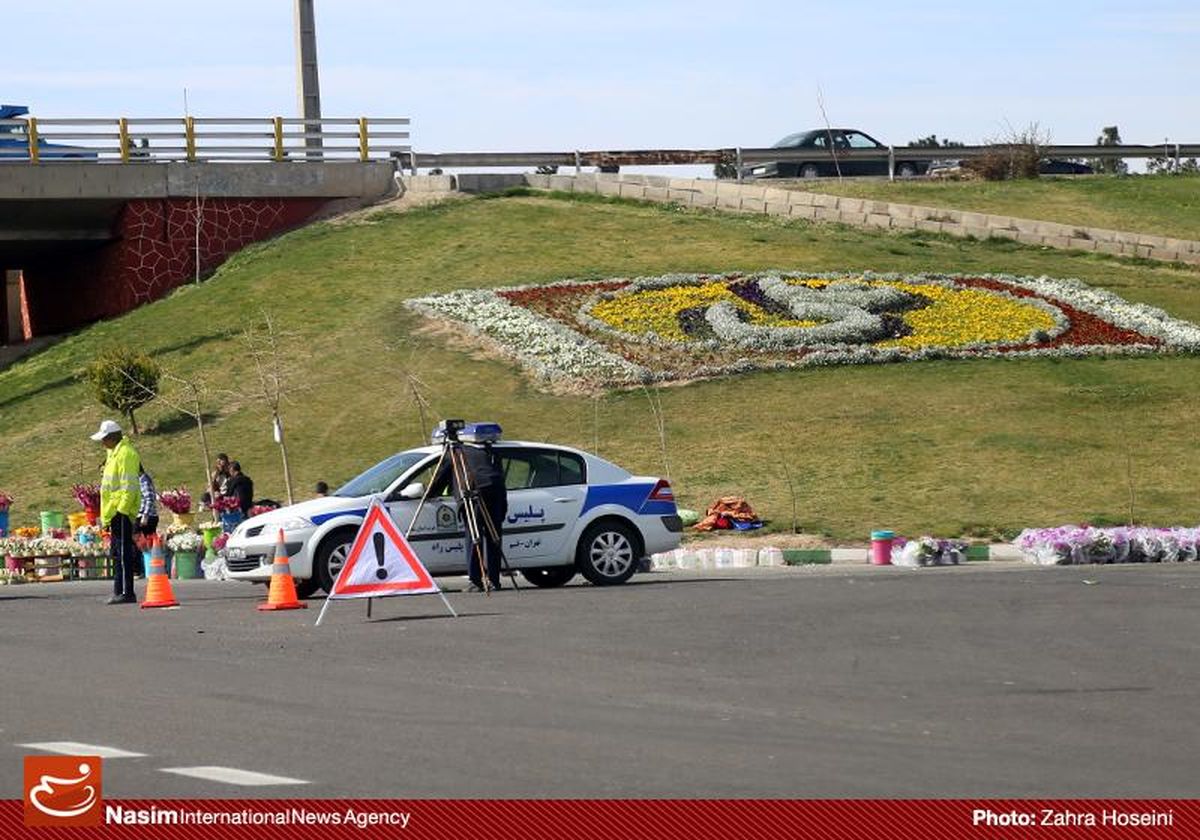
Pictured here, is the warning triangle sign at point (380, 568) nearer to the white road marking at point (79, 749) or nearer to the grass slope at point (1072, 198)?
the white road marking at point (79, 749)

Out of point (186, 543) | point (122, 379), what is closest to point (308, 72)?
point (122, 379)

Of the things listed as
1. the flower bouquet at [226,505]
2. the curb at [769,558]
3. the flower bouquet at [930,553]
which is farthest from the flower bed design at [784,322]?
the flower bouquet at [930,553]

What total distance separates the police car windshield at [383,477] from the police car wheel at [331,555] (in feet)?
1.76

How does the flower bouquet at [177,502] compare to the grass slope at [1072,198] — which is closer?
the flower bouquet at [177,502]

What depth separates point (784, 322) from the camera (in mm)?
39500

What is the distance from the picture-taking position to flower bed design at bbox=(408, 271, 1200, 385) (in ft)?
124

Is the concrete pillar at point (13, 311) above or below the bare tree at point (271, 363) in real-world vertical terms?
below

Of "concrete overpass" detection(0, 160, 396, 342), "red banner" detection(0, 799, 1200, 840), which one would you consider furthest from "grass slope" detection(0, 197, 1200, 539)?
"red banner" detection(0, 799, 1200, 840)

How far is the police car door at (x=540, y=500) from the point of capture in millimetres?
21219

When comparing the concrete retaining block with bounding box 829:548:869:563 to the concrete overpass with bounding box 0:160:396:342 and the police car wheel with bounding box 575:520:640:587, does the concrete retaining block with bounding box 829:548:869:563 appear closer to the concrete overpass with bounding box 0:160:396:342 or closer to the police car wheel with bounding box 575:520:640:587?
the police car wheel with bounding box 575:520:640:587

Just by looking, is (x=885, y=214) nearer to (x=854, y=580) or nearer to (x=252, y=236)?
(x=252, y=236)

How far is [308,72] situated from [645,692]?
4104 cm

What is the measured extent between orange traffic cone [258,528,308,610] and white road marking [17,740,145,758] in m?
8.20

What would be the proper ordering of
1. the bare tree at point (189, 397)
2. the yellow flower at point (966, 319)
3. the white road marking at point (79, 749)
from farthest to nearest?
the yellow flower at point (966, 319) < the bare tree at point (189, 397) < the white road marking at point (79, 749)
